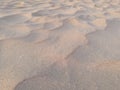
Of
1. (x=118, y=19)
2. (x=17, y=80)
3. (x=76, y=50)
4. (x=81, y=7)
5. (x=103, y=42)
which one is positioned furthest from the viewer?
(x=81, y=7)

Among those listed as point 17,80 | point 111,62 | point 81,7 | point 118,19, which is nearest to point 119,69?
point 111,62

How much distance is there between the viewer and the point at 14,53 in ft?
4.98

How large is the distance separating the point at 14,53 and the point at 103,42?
63cm

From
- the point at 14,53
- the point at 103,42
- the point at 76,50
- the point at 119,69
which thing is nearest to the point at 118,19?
the point at 103,42

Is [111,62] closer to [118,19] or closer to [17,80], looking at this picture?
[17,80]

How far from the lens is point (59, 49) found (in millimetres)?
1577

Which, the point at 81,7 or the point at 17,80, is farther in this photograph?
the point at 81,7

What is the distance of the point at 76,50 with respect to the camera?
5.16 ft

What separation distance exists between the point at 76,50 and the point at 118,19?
0.88m

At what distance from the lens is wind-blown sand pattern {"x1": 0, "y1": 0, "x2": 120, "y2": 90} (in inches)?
48.9

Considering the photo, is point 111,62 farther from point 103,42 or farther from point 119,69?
point 103,42

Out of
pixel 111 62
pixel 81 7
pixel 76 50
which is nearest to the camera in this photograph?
pixel 111 62

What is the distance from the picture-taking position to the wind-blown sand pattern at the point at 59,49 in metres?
1.24

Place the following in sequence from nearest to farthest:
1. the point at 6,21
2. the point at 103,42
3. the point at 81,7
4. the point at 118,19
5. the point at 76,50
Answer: the point at 76,50
the point at 103,42
the point at 6,21
the point at 118,19
the point at 81,7
